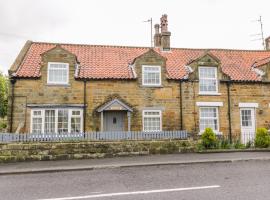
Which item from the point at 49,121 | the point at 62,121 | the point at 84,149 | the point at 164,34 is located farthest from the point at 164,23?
the point at 84,149

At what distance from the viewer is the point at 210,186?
7.38 metres

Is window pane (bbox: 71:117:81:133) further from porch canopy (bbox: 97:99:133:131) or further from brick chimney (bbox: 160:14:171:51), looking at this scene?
brick chimney (bbox: 160:14:171:51)

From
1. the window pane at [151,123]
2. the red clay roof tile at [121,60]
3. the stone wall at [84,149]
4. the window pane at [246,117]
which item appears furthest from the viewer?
the window pane at [246,117]

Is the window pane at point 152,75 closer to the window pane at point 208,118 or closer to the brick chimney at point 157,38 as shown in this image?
the window pane at point 208,118

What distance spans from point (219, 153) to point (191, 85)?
20.8ft

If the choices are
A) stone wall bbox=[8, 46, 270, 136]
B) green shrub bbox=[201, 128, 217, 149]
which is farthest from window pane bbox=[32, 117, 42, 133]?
green shrub bbox=[201, 128, 217, 149]

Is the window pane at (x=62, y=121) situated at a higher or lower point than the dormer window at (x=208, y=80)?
lower

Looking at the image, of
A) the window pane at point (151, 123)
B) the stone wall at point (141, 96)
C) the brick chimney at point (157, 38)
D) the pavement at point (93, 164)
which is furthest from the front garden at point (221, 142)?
the brick chimney at point (157, 38)

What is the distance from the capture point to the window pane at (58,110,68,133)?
696 inches

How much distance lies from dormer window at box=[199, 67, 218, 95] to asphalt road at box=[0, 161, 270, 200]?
9.96 m

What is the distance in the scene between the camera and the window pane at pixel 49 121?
17.5 metres

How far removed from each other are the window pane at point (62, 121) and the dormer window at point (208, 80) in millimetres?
10248

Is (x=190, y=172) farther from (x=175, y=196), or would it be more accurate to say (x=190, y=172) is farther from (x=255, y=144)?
(x=255, y=144)

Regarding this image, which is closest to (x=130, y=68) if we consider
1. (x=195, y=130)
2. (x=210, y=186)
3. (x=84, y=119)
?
(x=84, y=119)
